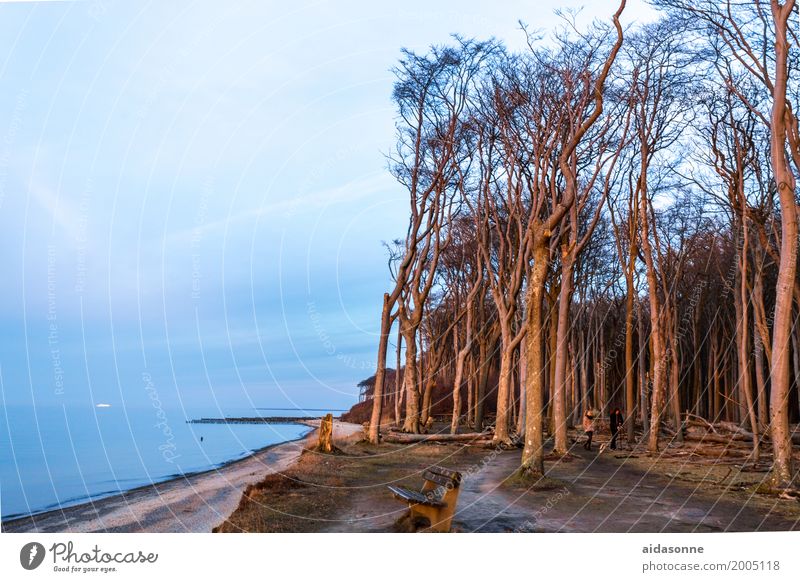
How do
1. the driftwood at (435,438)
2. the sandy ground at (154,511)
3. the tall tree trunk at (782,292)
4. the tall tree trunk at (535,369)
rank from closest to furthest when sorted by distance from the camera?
the tall tree trunk at (782,292)
the sandy ground at (154,511)
the tall tree trunk at (535,369)
the driftwood at (435,438)

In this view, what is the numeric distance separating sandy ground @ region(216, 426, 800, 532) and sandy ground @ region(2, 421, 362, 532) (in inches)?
46.0

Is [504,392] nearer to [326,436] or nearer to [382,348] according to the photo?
[382,348]

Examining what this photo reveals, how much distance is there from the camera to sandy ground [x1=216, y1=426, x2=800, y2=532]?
1010 centimetres

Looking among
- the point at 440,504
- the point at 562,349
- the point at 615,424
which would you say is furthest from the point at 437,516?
the point at 615,424

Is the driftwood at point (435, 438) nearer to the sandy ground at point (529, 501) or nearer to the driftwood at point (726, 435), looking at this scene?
the sandy ground at point (529, 501)

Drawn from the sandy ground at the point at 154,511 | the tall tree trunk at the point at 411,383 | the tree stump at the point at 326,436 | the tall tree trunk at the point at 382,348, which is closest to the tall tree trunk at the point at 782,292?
the sandy ground at the point at 154,511

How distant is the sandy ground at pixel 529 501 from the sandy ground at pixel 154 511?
46.0 inches

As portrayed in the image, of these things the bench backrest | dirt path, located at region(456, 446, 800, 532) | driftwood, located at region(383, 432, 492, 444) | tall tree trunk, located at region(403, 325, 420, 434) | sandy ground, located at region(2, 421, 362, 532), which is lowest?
sandy ground, located at region(2, 421, 362, 532)

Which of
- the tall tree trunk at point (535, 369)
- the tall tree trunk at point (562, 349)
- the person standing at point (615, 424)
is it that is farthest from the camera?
the person standing at point (615, 424)

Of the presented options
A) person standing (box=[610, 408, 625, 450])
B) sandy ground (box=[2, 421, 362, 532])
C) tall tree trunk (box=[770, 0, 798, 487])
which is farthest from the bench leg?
person standing (box=[610, 408, 625, 450])

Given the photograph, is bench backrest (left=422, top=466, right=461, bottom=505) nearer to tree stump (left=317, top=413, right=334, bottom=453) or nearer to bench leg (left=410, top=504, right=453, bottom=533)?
bench leg (left=410, top=504, right=453, bottom=533)

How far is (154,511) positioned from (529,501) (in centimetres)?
826

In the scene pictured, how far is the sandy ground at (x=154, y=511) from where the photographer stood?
43.8 feet

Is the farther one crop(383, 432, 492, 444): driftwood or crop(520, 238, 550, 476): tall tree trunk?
crop(383, 432, 492, 444): driftwood
